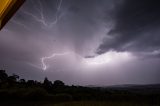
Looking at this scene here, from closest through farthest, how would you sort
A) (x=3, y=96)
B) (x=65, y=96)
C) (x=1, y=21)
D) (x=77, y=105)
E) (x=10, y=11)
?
(x=10, y=11) < (x=1, y=21) < (x=77, y=105) < (x=3, y=96) < (x=65, y=96)

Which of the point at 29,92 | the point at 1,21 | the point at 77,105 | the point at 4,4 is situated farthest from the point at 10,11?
the point at 29,92

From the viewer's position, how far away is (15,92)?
66.2 ft

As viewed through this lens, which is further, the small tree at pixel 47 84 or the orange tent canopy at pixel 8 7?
the small tree at pixel 47 84

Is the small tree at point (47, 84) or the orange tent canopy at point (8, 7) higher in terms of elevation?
the small tree at point (47, 84)

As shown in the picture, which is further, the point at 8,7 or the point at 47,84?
the point at 47,84

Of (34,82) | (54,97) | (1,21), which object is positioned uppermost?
(34,82)

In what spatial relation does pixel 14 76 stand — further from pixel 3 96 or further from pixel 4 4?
pixel 4 4

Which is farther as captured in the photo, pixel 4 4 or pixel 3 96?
pixel 3 96

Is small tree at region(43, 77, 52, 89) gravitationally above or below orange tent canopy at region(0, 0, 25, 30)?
above

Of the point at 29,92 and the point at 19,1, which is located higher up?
the point at 29,92

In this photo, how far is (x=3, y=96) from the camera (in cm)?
1977

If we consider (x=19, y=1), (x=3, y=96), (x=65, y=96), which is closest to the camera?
(x=19, y=1)

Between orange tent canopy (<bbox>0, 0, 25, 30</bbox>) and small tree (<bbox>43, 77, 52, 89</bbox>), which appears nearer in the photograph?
orange tent canopy (<bbox>0, 0, 25, 30</bbox>)

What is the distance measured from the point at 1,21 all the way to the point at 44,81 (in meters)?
34.4
